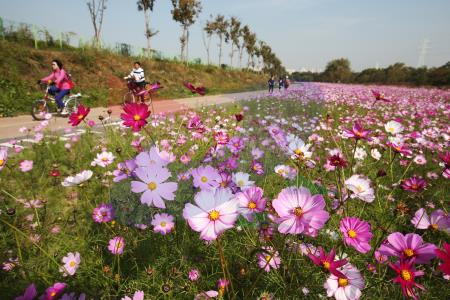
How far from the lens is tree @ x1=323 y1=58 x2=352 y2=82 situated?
64312 millimetres

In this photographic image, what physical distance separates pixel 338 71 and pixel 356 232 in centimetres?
7599

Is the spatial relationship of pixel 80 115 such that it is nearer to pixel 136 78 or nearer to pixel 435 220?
pixel 435 220

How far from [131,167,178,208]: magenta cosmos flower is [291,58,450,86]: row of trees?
40.0 metres

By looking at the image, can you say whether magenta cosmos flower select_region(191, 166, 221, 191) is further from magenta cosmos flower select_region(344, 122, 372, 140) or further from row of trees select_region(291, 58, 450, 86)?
row of trees select_region(291, 58, 450, 86)

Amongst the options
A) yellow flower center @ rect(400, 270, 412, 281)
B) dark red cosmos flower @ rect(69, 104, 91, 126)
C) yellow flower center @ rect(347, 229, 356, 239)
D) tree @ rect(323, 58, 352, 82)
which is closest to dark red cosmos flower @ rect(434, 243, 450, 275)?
yellow flower center @ rect(400, 270, 412, 281)

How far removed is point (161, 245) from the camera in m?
1.40

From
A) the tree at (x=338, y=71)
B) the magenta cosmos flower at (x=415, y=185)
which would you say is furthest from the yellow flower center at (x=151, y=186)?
the tree at (x=338, y=71)

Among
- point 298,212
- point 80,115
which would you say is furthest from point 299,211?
point 80,115

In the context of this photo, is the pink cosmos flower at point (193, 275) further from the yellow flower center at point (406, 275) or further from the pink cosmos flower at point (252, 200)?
the yellow flower center at point (406, 275)

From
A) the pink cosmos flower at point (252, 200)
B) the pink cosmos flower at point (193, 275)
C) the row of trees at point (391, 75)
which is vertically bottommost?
the pink cosmos flower at point (193, 275)

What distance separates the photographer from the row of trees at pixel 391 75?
33428mm

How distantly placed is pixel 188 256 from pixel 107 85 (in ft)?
38.6

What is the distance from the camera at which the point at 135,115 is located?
1046 mm

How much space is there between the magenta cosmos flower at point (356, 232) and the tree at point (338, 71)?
69.0 m
